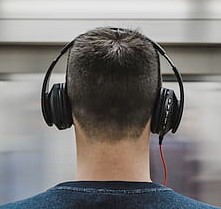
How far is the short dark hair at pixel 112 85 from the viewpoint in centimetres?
101

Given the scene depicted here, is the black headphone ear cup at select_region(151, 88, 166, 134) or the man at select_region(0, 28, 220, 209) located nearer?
the man at select_region(0, 28, 220, 209)

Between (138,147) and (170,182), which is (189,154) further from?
(138,147)

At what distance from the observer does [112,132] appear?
999mm

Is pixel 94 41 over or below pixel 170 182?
over

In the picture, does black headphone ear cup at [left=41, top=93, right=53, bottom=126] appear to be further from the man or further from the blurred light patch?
the blurred light patch

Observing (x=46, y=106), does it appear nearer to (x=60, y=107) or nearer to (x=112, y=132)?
(x=60, y=107)

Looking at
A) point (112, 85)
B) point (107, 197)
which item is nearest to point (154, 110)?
point (112, 85)

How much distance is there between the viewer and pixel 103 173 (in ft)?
3.28

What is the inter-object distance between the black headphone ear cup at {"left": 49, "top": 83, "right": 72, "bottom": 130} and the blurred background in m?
0.88

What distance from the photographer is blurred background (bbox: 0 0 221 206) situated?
2027 millimetres

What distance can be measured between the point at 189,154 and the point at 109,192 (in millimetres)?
1152

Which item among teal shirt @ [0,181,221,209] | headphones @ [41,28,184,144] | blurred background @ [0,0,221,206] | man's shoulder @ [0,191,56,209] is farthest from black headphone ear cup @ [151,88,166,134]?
blurred background @ [0,0,221,206]

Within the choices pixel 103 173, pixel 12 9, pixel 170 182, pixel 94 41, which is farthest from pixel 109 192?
pixel 12 9

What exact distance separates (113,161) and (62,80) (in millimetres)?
1094
